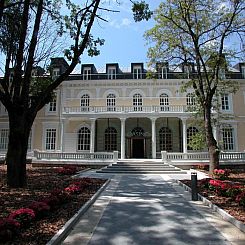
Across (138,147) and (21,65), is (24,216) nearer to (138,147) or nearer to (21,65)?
(21,65)

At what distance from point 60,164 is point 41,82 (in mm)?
8863

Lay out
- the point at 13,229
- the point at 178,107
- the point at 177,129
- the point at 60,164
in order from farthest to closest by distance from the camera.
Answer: the point at 177,129 → the point at 178,107 → the point at 60,164 → the point at 13,229

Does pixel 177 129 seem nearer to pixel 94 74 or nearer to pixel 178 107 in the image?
pixel 178 107

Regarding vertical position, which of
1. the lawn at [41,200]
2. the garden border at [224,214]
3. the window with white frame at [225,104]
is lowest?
the garden border at [224,214]

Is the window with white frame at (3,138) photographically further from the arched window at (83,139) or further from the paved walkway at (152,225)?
the paved walkway at (152,225)

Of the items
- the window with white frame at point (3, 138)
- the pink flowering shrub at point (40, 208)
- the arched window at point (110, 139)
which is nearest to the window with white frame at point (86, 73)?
the arched window at point (110, 139)

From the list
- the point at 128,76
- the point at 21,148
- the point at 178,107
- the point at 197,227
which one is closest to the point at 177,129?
the point at 178,107

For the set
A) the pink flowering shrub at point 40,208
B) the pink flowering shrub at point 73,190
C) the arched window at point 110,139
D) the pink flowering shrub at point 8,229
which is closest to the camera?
the pink flowering shrub at point 8,229

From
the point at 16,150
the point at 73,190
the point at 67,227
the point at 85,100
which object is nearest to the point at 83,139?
the point at 85,100

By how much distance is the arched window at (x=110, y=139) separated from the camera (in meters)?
27.8

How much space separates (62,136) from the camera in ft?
86.1

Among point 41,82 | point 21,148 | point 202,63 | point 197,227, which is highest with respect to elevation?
point 202,63

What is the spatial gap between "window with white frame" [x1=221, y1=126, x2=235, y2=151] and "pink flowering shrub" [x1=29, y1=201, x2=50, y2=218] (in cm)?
2404

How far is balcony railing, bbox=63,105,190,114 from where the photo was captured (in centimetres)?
2544
